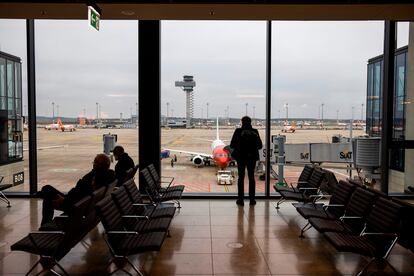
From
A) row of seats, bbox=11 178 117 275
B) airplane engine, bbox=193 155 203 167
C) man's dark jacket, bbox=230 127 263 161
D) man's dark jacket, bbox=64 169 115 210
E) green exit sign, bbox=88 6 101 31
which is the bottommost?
airplane engine, bbox=193 155 203 167

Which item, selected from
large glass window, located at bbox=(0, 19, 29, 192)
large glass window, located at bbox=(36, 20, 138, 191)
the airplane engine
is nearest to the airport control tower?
large glass window, located at bbox=(36, 20, 138, 191)

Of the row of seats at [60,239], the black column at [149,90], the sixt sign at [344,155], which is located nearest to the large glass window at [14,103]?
the black column at [149,90]

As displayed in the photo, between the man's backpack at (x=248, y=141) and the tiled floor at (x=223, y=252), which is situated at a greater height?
the man's backpack at (x=248, y=141)

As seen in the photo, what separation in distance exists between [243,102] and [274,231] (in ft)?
10.4

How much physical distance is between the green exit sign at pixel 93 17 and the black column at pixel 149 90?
235 centimetres

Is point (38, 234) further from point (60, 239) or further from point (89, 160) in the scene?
point (89, 160)

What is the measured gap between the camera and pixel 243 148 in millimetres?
6785

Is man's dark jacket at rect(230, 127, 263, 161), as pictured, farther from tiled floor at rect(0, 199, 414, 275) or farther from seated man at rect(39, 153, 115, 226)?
seated man at rect(39, 153, 115, 226)

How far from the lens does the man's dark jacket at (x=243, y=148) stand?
6.79m

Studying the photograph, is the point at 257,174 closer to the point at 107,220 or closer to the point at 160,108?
the point at 160,108

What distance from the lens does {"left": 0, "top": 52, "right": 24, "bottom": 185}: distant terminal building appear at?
7617 mm

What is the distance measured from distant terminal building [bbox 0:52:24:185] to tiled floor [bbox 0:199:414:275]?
2014 mm

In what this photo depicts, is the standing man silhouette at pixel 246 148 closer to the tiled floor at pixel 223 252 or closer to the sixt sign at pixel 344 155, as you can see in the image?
the tiled floor at pixel 223 252

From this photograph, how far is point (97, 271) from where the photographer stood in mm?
3734
